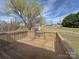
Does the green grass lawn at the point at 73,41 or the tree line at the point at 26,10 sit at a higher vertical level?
the tree line at the point at 26,10

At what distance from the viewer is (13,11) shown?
737 inches

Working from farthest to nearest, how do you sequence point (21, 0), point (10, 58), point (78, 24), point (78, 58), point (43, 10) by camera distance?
point (78, 24)
point (43, 10)
point (21, 0)
point (10, 58)
point (78, 58)

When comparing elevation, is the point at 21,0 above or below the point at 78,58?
above

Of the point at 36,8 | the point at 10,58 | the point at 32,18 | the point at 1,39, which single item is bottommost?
the point at 10,58

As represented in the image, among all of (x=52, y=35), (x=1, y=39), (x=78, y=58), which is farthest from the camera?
(x=52, y=35)

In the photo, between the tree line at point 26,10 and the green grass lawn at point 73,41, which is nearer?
the green grass lawn at point 73,41

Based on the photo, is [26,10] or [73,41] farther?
[26,10]

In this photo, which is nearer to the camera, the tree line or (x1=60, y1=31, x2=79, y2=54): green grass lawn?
(x1=60, y1=31, x2=79, y2=54): green grass lawn

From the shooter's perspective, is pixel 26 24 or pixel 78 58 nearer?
pixel 78 58

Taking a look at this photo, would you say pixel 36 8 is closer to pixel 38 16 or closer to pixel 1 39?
pixel 38 16

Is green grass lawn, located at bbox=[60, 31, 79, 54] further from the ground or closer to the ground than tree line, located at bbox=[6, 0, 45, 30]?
closer to the ground

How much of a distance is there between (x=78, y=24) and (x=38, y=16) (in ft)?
38.7

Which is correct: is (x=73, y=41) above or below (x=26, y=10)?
below

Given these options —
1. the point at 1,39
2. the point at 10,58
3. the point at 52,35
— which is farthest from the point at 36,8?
the point at 10,58
